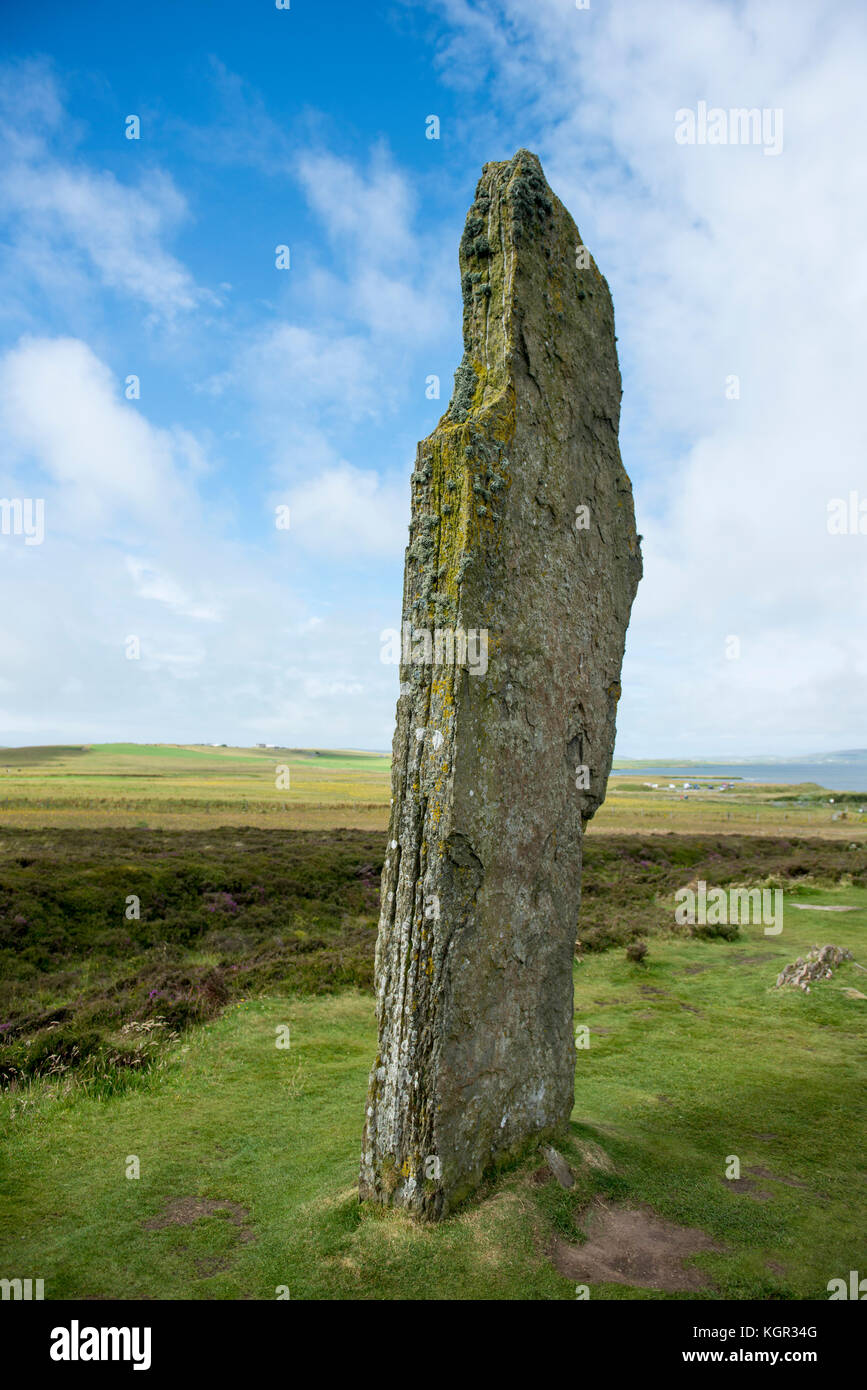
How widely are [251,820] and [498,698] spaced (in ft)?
148

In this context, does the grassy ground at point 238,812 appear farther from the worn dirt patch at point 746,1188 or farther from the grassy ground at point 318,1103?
the worn dirt patch at point 746,1188

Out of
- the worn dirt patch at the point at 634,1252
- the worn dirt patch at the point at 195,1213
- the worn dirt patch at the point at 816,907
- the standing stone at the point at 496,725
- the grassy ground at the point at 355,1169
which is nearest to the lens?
the worn dirt patch at the point at 634,1252

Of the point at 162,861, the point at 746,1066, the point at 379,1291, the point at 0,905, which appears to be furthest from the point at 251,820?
the point at 379,1291

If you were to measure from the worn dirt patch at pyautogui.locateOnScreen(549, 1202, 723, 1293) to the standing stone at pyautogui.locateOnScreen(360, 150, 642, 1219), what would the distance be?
0.89 metres

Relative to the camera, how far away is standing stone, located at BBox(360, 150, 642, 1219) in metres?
6.03

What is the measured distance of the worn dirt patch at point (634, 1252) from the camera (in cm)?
534

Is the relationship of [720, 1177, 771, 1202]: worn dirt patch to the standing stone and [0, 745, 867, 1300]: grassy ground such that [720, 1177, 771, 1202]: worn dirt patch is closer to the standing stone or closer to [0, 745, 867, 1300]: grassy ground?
[0, 745, 867, 1300]: grassy ground

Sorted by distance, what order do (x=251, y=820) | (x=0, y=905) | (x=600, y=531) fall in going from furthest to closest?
1. (x=251, y=820)
2. (x=0, y=905)
3. (x=600, y=531)

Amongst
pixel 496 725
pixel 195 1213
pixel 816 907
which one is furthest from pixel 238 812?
pixel 496 725

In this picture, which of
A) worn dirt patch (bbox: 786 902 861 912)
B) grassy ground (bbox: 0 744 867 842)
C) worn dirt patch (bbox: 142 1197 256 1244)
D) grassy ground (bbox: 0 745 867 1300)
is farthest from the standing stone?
worn dirt patch (bbox: 786 902 861 912)

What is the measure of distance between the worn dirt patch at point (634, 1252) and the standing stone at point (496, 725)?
2.93ft

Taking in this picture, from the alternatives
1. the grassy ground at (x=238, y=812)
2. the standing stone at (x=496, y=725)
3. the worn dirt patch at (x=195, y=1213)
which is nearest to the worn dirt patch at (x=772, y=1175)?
the standing stone at (x=496, y=725)
